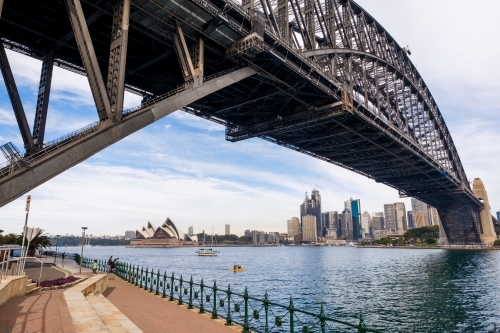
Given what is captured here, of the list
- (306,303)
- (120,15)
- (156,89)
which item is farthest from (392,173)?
(120,15)

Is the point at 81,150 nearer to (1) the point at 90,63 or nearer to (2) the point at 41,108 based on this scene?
(1) the point at 90,63

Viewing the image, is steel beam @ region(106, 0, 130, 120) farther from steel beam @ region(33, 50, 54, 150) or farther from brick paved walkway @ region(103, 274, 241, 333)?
brick paved walkway @ region(103, 274, 241, 333)

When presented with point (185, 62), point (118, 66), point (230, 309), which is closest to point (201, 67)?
point (185, 62)

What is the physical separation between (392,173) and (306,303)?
57.2m

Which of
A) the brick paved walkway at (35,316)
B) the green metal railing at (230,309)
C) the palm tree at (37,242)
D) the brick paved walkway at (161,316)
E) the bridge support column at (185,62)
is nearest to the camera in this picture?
the brick paved walkway at (35,316)

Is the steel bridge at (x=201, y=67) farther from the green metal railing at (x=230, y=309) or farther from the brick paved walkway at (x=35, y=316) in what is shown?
the green metal railing at (x=230, y=309)

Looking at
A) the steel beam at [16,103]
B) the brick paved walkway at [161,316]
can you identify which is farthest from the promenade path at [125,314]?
the steel beam at [16,103]

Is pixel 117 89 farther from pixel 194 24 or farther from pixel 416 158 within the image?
pixel 416 158

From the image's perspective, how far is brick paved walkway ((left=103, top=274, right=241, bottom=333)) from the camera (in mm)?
12539

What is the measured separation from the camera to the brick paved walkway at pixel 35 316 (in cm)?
996

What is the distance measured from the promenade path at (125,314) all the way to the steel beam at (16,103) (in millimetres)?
6692

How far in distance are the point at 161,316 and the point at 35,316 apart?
15.1 ft

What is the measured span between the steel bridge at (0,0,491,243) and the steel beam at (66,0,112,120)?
0.14ft

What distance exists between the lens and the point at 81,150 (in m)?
13.6
